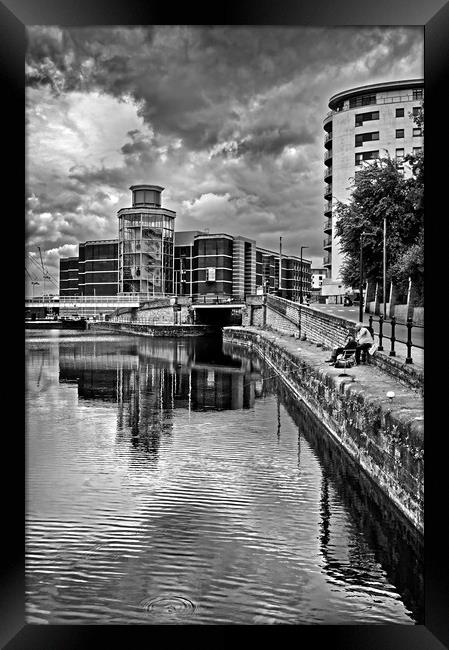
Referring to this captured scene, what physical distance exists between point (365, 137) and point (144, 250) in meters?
29.3

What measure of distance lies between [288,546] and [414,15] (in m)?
4.27

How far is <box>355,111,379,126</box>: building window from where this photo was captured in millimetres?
36250

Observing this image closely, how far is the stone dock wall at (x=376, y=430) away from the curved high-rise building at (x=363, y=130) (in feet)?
83.6

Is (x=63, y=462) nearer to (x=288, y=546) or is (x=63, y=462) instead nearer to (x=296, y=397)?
(x=288, y=546)

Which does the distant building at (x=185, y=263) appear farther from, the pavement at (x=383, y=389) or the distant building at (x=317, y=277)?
the pavement at (x=383, y=389)

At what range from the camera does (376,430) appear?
671 centimetres

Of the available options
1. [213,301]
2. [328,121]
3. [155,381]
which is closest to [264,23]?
[155,381]

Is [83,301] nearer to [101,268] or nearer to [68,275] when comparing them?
[101,268]

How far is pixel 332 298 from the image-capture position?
37031 millimetres

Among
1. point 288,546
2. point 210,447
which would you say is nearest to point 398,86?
point 210,447

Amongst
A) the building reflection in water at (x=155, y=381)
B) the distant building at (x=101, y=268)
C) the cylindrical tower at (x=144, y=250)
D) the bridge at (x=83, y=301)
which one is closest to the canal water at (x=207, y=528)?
the building reflection in water at (x=155, y=381)

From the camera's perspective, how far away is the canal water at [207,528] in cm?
446

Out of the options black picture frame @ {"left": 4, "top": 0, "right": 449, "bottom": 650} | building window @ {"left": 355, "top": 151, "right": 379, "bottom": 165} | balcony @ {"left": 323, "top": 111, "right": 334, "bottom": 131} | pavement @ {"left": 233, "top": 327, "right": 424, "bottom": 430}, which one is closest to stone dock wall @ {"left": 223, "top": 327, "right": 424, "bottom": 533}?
pavement @ {"left": 233, "top": 327, "right": 424, "bottom": 430}

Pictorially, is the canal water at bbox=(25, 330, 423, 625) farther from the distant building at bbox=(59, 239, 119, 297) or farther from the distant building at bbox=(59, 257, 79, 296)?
the distant building at bbox=(59, 257, 79, 296)
